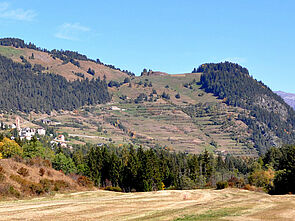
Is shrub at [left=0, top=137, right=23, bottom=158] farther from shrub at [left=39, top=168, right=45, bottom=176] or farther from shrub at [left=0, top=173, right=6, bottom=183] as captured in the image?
shrub at [left=0, top=173, right=6, bottom=183]

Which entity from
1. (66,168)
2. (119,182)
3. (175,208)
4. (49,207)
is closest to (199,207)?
(175,208)

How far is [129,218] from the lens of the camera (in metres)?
41.8

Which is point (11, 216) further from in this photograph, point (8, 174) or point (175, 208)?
point (8, 174)

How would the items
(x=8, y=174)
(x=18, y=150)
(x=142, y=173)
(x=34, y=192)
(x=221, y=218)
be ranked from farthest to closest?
(x=18, y=150), (x=142, y=173), (x=8, y=174), (x=34, y=192), (x=221, y=218)

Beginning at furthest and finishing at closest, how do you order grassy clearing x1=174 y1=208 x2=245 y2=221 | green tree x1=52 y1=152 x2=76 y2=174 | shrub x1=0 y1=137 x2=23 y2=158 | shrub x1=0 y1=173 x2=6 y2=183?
shrub x1=0 y1=137 x2=23 y2=158, green tree x1=52 y1=152 x2=76 y2=174, shrub x1=0 y1=173 x2=6 y2=183, grassy clearing x1=174 y1=208 x2=245 y2=221

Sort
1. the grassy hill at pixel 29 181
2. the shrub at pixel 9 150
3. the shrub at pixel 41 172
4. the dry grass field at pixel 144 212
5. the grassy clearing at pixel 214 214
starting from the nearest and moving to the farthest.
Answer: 1. the grassy clearing at pixel 214 214
2. the dry grass field at pixel 144 212
3. the grassy hill at pixel 29 181
4. the shrub at pixel 41 172
5. the shrub at pixel 9 150

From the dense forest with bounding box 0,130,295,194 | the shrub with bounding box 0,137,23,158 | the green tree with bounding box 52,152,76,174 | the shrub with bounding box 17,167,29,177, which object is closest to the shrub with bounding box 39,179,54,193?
the shrub with bounding box 17,167,29,177

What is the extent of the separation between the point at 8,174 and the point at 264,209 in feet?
158

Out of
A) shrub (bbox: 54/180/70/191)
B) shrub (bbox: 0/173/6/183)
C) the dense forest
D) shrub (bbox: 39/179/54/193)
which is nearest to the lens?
shrub (bbox: 0/173/6/183)

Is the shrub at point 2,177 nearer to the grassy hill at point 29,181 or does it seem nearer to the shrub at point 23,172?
the grassy hill at point 29,181

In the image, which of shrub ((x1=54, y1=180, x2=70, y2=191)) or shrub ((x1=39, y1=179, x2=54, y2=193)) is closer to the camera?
shrub ((x1=39, y1=179, x2=54, y2=193))

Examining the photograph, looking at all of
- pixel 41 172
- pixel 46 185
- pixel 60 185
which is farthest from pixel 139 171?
pixel 46 185

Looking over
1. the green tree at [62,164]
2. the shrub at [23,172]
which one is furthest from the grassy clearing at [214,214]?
the green tree at [62,164]

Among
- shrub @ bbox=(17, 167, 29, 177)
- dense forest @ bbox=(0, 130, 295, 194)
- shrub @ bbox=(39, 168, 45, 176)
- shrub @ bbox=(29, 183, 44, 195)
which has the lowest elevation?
dense forest @ bbox=(0, 130, 295, 194)
